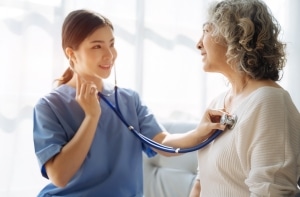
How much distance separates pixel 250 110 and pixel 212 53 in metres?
0.25

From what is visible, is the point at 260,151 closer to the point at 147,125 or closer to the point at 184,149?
the point at 184,149

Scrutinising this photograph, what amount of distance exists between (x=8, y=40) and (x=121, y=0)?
56 centimetres

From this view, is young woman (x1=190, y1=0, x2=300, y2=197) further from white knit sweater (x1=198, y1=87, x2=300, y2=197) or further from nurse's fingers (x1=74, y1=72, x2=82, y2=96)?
nurse's fingers (x1=74, y1=72, x2=82, y2=96)

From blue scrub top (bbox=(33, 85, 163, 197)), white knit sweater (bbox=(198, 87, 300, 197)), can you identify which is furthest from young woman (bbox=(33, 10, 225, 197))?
white knit sweater (bbox=(198, 87, 300, 197))

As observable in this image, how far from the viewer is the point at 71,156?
3.68ft

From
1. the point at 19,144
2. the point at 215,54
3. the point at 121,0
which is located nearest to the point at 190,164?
the point at 215,54

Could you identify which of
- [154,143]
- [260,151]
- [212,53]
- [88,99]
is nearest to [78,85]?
[88,99]

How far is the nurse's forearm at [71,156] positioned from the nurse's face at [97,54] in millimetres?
203

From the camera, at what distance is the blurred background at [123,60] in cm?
153

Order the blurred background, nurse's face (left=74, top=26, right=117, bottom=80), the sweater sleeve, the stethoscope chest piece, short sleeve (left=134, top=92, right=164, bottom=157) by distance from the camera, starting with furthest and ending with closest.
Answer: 1. the blurred background
2. short sleeve (left=134, top=92, right=164, bottom=157)
3. nurse's face (left=74, top=26, right=117, bottom=80)
4. the stethoscope chest piece
5. the sweater sleeve

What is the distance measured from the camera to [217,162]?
1.10 m

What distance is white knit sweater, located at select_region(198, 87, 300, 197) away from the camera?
958 millimetres

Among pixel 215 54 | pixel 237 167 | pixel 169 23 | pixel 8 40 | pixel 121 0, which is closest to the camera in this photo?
pixel 237 167

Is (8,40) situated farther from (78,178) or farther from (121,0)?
(78,178)
